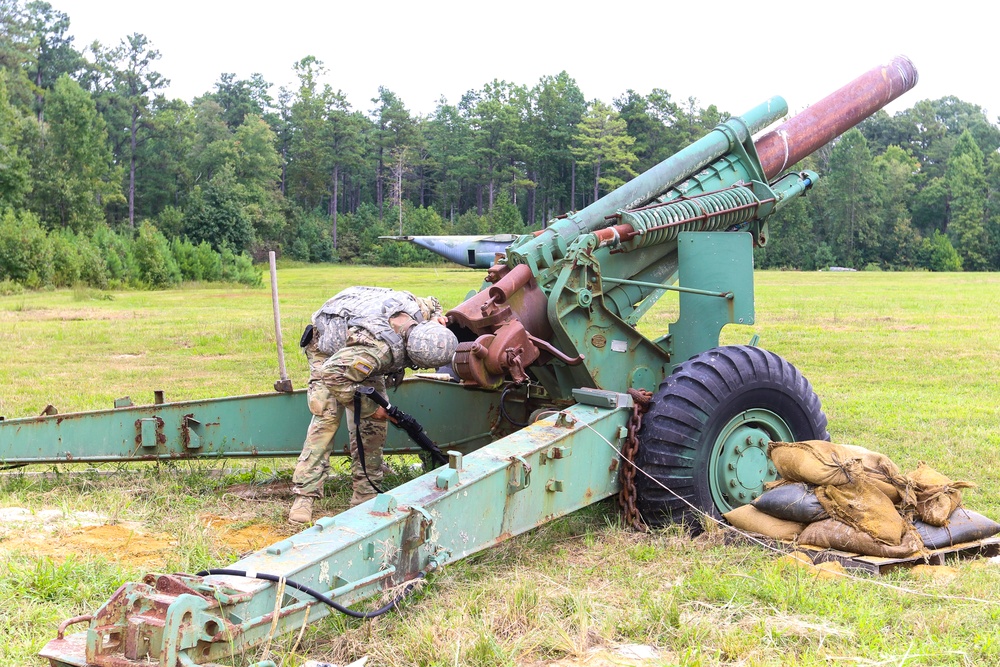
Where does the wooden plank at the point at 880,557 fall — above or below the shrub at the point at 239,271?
below

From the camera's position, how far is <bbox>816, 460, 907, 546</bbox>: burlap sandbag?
15.9 feet

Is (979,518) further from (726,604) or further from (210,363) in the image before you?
(210,363)

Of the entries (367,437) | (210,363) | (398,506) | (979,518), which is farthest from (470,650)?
(210,363)

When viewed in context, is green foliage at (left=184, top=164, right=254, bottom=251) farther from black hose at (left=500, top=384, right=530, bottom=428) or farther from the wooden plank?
the wooden plank

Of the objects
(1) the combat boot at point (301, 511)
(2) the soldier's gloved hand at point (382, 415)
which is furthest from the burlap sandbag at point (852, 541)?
(1) the combat boot at point (301, 511)

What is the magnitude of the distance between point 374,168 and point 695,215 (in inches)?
3040

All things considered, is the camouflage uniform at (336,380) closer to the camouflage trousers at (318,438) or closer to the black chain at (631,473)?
the camouflage trousers at (318,438)

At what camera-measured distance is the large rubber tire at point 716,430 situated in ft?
17.0

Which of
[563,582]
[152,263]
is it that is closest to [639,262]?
[563,582]

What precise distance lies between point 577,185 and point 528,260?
63.7 m

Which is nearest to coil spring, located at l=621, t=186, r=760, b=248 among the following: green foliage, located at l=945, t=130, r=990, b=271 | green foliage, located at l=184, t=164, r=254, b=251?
green foliage, located at l=184, t=164, r=254, b=251

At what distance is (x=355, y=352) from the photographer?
5312 mm

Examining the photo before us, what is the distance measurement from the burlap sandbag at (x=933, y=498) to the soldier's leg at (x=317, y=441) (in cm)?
292

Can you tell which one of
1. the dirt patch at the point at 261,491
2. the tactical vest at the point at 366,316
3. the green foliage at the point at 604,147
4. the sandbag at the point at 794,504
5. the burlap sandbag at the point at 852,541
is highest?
the green foliage at the point at 604,147
